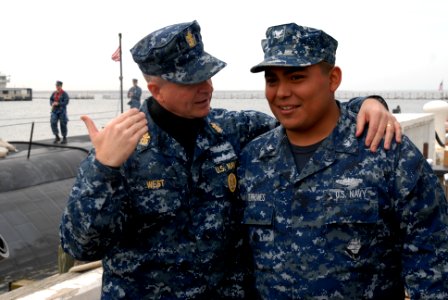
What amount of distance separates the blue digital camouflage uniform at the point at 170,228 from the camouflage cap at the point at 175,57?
0.33m

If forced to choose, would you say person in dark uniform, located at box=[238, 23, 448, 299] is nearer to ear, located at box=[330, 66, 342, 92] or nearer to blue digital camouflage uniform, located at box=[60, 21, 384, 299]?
ear, located at box=[330, 66, 342, 92]

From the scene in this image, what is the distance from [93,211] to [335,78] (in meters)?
1.37

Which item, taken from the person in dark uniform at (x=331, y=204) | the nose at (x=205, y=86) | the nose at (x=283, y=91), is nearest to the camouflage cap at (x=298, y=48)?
the person in dark uniform at (x=331, y=204)

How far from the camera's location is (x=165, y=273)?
9.87 feet

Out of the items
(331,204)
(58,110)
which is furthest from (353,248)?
(58,110)

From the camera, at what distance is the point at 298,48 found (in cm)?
278

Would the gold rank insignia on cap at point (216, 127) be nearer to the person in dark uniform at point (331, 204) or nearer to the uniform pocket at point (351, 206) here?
the person in dark uniform at point (331, 204)

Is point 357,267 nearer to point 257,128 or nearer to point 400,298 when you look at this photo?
point 400,298

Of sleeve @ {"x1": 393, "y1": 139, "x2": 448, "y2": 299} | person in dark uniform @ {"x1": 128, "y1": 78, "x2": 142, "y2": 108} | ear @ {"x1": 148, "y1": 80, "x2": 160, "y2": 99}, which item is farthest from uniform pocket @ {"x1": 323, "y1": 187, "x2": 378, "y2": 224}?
person in dark uniform @ {"x1": 128, "y1": 78, "x2": 142, "y2": 108}

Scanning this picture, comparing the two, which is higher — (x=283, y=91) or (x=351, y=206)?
(x=283, y=91)

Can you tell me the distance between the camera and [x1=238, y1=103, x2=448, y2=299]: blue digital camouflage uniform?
2.60 metres

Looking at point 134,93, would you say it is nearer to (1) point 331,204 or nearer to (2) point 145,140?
(2) point 145,140

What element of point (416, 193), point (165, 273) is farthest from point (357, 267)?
point (165, 273)

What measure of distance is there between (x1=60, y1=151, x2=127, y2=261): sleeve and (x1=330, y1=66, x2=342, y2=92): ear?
1.15 m
